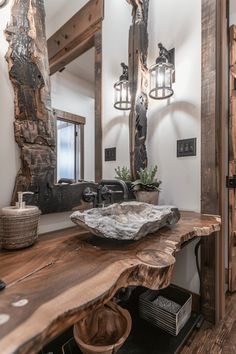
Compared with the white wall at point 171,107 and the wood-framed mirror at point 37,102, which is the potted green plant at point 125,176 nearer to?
the white wall at point 171,107

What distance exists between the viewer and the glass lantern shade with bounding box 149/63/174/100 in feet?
4.27

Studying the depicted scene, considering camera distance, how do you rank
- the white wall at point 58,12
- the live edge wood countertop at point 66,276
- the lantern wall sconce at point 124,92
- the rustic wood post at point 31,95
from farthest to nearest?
the lantern wall sconce at point 124,92 → the white wall at point 58,12 → the rustic wood post at point 31,95 → the live edge wood countertop at point 66,276

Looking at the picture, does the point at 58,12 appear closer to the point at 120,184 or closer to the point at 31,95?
the point at 31,95

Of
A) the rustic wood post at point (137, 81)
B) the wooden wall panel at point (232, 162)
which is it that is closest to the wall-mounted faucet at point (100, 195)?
the rustic wood post at point (137, 81)

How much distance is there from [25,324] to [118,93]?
1.33 meters

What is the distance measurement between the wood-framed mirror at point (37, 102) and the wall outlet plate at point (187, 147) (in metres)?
0.69

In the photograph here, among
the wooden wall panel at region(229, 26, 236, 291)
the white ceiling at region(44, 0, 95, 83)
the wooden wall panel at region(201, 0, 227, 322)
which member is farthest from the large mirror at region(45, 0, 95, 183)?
the wooden wall panel at region(229, 26, 236, 291)

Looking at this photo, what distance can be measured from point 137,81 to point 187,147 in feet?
1.89

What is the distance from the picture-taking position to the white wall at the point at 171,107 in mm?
1250

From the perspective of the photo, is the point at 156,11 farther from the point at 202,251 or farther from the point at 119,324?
the point at 119,324

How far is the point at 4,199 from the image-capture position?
2.44 ft

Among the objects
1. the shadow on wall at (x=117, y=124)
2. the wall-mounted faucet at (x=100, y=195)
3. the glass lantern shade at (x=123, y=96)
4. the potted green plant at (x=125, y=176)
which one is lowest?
the wall-mounted faucet at (x=100, y=195)

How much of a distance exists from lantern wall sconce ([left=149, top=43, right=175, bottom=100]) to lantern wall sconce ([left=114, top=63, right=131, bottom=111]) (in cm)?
17

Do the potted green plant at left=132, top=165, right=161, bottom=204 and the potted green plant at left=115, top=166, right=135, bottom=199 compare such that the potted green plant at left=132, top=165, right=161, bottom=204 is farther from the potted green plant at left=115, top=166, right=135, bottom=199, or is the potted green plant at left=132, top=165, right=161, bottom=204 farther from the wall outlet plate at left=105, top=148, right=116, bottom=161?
the wall outlet plate at left=105, top=148, right=116, bottom=161
